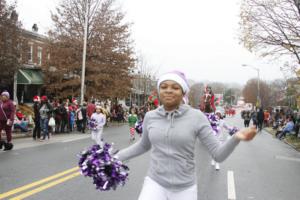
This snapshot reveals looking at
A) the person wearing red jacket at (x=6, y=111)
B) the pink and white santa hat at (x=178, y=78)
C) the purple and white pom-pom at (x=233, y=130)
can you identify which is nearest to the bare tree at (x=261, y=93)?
the person wearing red jacket at (x=6, y=111)

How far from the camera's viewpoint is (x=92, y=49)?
31.8 m

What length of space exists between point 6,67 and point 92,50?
11.1 m

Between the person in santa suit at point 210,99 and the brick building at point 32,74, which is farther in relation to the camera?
the brick building at point 32,74

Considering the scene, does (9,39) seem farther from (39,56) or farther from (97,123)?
(39,56)

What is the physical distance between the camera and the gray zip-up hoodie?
3.53 metres

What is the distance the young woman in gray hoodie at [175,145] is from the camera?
353cm

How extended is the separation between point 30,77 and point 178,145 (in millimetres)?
29097

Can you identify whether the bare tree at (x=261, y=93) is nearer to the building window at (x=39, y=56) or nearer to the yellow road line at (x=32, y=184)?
the building window at (x=39, y=56)

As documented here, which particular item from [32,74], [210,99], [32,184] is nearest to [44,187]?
[32,184]

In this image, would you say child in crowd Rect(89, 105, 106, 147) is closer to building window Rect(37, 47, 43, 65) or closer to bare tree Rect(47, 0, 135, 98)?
bare tree Rect(47, 0, 135, 98)

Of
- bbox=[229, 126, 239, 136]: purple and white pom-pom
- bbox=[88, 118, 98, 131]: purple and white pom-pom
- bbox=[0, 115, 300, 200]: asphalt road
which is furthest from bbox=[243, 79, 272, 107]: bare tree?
bbox=[229, 126, 239, 136]: purple and white pom-pom

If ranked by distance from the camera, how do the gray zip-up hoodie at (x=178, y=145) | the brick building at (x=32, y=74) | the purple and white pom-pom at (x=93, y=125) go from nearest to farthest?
the gray zip-up hoodie at (x=178, y=145)
the purple and white pom-pom at (x=93, y=125)
the brick building at (x=32, y=74)

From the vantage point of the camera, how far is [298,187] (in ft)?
29.5

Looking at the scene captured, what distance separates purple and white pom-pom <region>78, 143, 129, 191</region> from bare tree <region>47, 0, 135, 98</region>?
1077 inches
